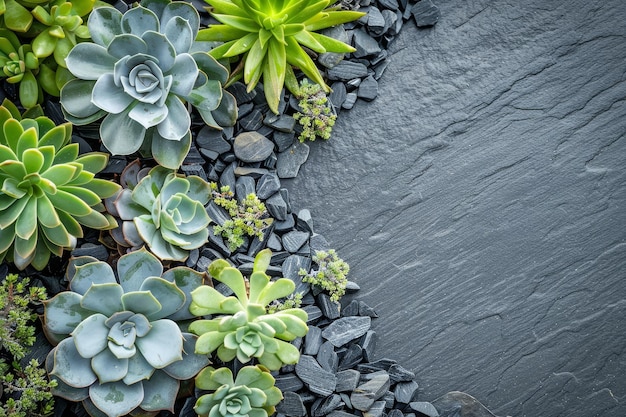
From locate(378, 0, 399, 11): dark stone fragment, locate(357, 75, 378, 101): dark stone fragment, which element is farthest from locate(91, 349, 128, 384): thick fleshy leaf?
locate(378, 0, 399, 11): dark stone fragment

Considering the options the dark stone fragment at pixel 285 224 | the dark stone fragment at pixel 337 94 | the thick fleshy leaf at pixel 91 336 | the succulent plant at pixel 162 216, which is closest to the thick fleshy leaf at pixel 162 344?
the thick fleshy leaf at pixel 91 336

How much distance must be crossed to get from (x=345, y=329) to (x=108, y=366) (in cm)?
87

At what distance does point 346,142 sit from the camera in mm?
2484

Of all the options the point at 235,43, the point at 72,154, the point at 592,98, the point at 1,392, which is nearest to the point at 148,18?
the point at 235,43

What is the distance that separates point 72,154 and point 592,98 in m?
2.09

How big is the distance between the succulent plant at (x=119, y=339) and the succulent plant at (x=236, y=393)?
6cm

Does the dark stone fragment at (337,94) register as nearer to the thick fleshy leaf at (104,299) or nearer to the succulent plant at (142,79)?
the succulent plant at (142,79)

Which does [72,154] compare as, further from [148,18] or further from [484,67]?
[484,67]

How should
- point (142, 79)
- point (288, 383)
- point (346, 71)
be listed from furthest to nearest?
point (346, 71) < point (288, 383) < point (142, 79)

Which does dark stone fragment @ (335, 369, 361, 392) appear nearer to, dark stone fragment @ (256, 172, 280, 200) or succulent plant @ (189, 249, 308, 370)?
succulent plant @ (189, 249, 308, 370)

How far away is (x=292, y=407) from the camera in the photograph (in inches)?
86.8

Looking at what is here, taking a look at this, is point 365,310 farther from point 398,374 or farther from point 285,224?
point 285,224

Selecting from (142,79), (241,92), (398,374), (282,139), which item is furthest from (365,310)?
(142,79)

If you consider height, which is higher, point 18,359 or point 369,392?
point 369,392
